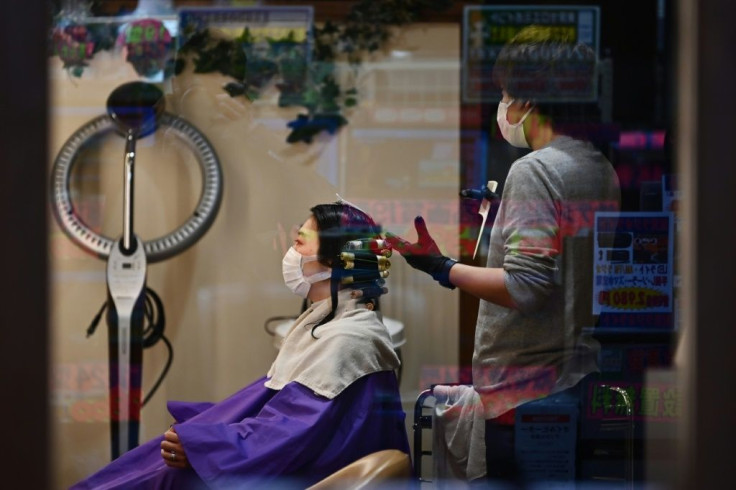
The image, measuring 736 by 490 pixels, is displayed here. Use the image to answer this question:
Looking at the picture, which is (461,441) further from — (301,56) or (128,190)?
(128,190)

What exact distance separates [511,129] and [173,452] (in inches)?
43.6

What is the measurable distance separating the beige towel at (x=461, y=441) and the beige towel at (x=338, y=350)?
0.62ft

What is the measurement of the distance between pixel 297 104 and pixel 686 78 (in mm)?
1833

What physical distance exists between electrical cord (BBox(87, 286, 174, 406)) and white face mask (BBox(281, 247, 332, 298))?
3.29ft

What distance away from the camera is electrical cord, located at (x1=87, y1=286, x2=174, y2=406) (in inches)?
129

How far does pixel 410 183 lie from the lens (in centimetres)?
298

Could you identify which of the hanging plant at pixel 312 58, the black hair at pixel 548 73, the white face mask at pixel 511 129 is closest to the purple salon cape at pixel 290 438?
the white face mask at pixel 511 129

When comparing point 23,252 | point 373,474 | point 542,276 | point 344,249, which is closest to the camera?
point 23,252

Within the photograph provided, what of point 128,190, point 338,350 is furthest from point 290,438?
point 128,190

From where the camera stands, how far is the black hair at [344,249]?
234 cm

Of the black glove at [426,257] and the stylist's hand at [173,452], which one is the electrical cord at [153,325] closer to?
the stylist's hand at [173,452]

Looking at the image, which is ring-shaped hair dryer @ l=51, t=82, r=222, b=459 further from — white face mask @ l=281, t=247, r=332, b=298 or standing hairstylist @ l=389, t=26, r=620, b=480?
standing hairstylist @ l=389, t=26, r=620, b=480

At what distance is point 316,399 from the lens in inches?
90.5

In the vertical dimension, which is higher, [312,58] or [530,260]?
[312,58]
